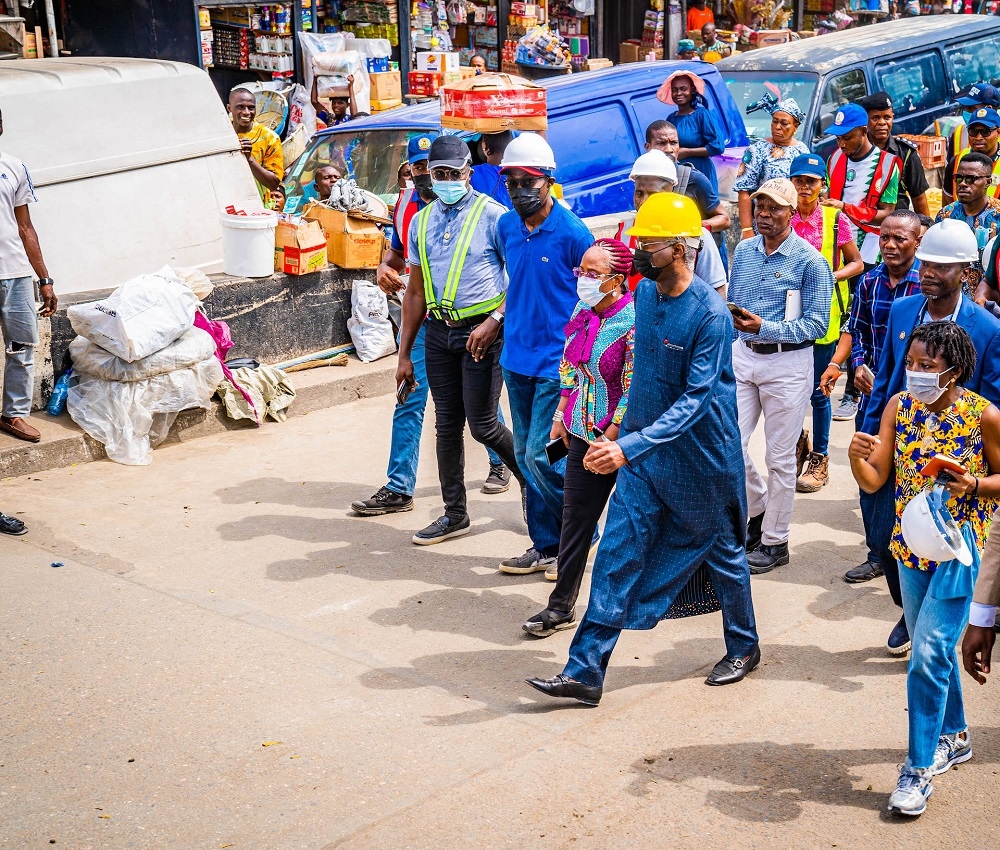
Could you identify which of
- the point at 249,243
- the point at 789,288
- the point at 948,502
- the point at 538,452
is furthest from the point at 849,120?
the point at 948,502

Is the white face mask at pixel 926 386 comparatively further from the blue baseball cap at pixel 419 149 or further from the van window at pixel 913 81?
the van window at pixel 913 81

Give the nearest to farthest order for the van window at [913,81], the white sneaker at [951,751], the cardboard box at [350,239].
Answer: the white sneaker at [951,751] → the cardboard box at [350,239] → the van window at [913,81]

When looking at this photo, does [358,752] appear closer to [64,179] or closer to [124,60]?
[64,179]

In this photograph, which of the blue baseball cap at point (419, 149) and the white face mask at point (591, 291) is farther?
the blue baseball cap at point (419, 149)

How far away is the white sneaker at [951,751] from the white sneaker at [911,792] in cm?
14

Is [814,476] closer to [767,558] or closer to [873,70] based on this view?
[767,558]

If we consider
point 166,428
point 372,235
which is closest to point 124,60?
point 372,235

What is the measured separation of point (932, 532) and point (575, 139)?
658 centimetres

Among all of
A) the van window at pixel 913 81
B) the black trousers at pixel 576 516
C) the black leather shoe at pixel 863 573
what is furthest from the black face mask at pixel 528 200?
the van window at pixel 913 81

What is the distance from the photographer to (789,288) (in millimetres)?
6023

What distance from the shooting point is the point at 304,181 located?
10.3m

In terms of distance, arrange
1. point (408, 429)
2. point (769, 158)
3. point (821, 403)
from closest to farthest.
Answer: point (408, 429), point (821, 403), point (769, 158)

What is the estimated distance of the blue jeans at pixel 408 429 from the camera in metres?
6.82

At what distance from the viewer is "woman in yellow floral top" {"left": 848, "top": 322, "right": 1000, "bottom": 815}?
394 centimetres
